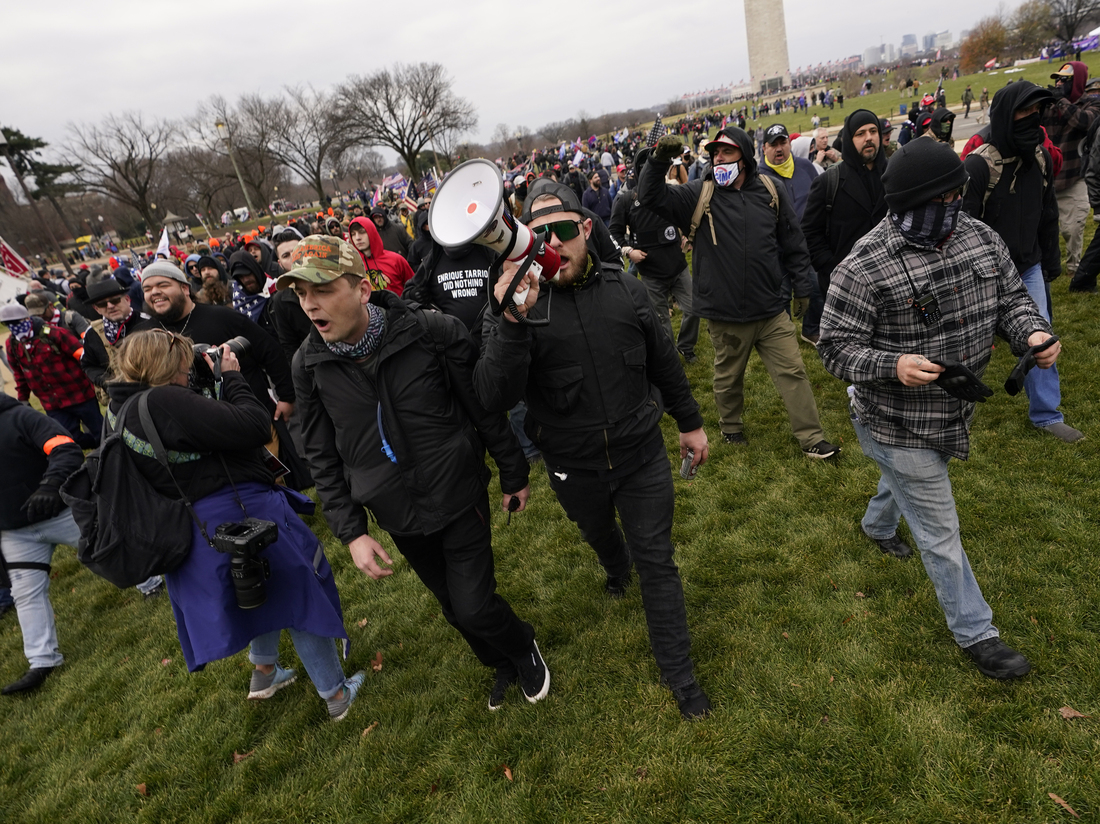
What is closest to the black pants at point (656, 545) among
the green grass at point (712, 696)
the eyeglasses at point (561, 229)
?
the green grass at point (712, 696)

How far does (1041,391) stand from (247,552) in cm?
520

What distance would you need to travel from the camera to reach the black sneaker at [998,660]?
2.57m

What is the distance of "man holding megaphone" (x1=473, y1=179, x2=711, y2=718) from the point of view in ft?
8.34

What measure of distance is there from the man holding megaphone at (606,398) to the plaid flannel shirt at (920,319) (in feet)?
2.59

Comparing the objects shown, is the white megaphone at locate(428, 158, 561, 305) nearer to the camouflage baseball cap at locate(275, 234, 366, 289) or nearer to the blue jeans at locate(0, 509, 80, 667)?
the camouflage baseball cap at locate(275, 234, 366, 289)

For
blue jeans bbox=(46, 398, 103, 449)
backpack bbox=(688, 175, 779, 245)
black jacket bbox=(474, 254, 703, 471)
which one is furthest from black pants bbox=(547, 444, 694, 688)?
blue jeans bbox=(46, 398, 103, 449)

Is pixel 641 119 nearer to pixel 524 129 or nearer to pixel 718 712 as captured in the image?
pixel 524 129

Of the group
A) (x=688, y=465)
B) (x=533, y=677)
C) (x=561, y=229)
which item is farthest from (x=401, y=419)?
(x=533, y=677)

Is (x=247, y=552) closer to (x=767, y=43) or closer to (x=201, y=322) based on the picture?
(x=201, y=322)

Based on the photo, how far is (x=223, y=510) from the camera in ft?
9.25

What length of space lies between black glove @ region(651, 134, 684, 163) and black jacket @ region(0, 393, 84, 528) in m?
4.21

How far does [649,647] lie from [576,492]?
1059 mm

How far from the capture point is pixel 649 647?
3.24 metres

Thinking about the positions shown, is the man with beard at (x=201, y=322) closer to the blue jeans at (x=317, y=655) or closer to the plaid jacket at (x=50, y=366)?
the blue jeans at (x=317, y=655)
